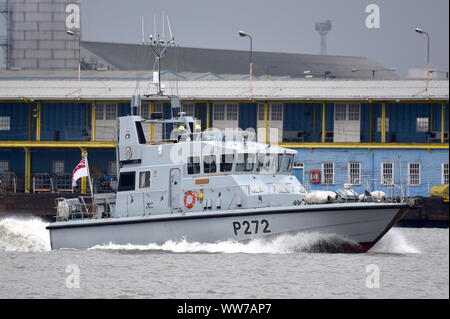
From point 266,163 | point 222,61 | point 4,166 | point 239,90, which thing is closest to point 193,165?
point 266,163

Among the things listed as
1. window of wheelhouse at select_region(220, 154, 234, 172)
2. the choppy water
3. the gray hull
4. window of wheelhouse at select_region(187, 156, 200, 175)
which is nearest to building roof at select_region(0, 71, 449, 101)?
the choppy water

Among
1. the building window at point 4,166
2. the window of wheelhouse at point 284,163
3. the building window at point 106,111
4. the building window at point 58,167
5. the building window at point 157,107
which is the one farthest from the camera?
the building window at point 4,166

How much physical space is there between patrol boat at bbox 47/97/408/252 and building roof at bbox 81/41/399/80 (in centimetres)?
4797

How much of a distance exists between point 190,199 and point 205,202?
1.76 feet

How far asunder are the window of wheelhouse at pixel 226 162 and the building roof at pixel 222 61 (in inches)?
1928

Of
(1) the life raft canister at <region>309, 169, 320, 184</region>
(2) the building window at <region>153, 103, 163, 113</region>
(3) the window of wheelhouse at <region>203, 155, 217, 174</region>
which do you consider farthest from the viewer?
(2) the building window at <region>153, 103, 163, 113</region>

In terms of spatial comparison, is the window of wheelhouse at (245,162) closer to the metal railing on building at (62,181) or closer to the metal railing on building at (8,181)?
the metal railing on building at (62,181)

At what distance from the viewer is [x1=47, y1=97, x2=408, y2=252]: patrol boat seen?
1252 inches

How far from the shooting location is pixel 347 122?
2288 inches

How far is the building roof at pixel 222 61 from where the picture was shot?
8669cm

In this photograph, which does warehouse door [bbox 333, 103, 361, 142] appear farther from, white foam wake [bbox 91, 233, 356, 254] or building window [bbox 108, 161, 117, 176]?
white foam wake [bbox 91, 233, 356, 254]

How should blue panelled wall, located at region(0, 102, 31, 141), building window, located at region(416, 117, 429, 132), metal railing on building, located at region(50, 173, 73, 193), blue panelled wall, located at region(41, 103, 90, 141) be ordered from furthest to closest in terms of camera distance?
blue panelled wall, located at region(0, 102, 31, 141) < blue panelled wall, located at region(41, 103, 90, 141) < metal railing on building, located at region(50, 173, 73, 193) < building window, located at region(416, 117, 429, 132)

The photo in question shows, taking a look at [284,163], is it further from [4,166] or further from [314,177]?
[4,166]

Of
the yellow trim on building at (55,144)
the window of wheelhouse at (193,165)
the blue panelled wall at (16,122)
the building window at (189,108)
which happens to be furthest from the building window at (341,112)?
the window of wheelhouse at (193,165)
